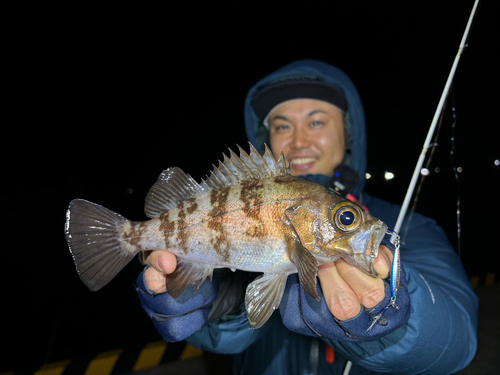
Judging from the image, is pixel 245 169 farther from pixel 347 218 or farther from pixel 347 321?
pixel 347 321

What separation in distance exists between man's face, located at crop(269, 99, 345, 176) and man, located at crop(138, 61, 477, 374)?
11 mm

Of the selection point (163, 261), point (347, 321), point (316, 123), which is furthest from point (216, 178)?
point (316, 123)

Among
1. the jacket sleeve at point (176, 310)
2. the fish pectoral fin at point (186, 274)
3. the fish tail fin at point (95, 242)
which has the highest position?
the fish tail fin at point (95, 242)

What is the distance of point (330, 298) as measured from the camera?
153 centimetres

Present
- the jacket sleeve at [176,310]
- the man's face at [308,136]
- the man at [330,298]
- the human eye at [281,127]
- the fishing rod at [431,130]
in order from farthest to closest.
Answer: the human eye at [281,127] < the man's face at [308,136] < the fishing rod at [431,130] < the jacket sleeve at [176,310] < the man at [330,298]

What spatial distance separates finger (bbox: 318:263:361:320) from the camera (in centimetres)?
149

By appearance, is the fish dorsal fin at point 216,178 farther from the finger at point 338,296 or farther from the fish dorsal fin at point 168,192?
the finger at point 338,296

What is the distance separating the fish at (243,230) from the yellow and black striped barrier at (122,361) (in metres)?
2.50

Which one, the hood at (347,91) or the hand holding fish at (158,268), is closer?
the hand holding fish at (158,268)

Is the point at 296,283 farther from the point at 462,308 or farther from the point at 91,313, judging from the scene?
the point at 91,313

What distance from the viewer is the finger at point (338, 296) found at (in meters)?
1.49

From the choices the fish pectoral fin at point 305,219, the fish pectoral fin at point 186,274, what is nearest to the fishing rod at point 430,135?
the fish pectoral fin at point 305,219

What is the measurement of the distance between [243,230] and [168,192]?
0.58 meters

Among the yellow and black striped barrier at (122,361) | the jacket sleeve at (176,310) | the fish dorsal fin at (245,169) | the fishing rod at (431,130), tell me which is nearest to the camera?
the fish dorsal fin at (245,169)
